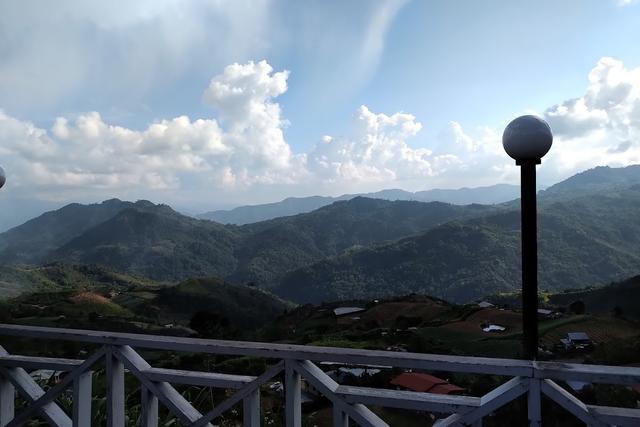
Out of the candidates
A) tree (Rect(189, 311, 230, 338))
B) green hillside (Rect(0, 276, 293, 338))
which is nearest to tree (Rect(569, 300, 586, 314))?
green hillside (Rect(0, 276, 293, 338))

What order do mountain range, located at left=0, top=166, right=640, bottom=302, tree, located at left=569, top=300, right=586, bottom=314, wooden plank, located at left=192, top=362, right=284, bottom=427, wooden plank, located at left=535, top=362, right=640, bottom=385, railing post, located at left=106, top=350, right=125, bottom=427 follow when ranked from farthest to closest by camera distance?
1. mountain range, located at left=0, top=166, right=640, bottom=302
2. tree, located at left=569, top=300, right=586, bottom=314
3. railing post, located at left=106, top=350, right=125, bottom=427
4. wooden plank, located at left=192, top=362, right=284, bottom=427
5. wooden plank, located at left=535, top=362, right=640, bottom=385

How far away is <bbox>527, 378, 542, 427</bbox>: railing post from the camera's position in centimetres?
169

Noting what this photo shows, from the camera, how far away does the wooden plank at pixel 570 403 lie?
5.46 feet

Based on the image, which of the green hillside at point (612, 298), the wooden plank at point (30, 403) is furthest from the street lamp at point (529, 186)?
the green hillside at point (612, 298)

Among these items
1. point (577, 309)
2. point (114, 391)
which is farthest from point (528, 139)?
point (577, 309)

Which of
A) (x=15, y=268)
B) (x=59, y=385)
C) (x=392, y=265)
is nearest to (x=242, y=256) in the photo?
(x=392, y=265)

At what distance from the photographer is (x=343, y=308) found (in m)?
62.8

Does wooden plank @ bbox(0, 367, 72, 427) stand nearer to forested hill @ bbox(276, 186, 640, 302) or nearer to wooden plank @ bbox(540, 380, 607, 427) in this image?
wooden plank @ bbox(540, 380, 607, 427)

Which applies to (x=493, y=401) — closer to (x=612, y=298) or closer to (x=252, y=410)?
(x=252, y=410)

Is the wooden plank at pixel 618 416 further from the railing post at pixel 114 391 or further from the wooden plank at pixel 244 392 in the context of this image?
the railing post at pixel 114 391

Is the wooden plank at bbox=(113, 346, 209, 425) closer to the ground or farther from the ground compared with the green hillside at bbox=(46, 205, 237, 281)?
farther from the ground

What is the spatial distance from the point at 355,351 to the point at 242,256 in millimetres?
170062

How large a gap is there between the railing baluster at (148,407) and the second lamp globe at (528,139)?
6.49 ft

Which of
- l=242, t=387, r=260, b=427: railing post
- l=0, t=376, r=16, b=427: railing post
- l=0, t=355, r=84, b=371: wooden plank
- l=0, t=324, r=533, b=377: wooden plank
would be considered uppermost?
l=0, t=324, r=533, b=377: wooden plank
